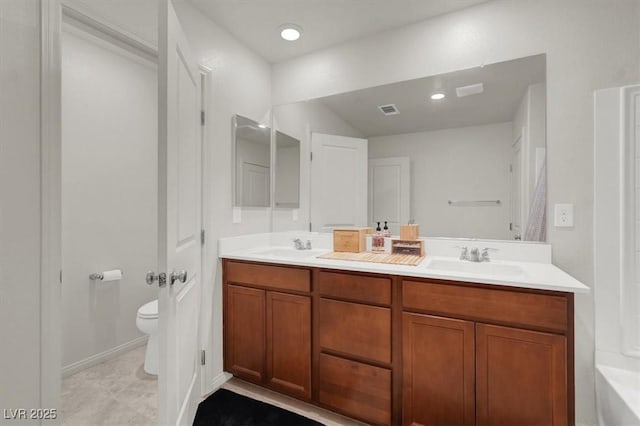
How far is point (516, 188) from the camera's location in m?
1.78

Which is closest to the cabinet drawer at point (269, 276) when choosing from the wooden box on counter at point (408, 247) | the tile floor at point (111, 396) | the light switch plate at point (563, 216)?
the wooden box on counter at point (408, 247)

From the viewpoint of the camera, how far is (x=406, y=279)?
1466mm

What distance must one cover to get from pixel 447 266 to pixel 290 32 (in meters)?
1.94

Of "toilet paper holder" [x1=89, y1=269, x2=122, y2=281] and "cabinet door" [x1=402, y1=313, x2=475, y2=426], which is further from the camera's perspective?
"toilet paper holder" [x1=89, y1=269, x2=122, y2=281]

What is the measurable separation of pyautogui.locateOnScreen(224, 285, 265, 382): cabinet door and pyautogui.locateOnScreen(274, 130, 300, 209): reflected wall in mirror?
2.82 feet

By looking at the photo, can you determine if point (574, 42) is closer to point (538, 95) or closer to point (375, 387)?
point (538, 95)

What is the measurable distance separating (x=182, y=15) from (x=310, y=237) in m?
1.71

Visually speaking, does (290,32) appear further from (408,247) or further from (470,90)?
(408,247)

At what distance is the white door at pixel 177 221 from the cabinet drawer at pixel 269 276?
0.27 metres

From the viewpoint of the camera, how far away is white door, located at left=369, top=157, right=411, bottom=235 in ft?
6.88

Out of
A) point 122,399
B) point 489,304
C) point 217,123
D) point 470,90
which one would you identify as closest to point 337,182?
point 217,123

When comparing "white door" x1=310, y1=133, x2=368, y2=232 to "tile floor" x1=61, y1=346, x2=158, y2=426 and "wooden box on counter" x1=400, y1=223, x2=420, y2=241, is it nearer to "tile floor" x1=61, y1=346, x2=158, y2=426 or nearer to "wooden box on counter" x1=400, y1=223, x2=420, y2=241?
"wooden box on counter" x1=400, y1=223, x2=420, y2=241

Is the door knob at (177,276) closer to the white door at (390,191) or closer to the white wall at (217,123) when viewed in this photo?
the white wall at (217,123)

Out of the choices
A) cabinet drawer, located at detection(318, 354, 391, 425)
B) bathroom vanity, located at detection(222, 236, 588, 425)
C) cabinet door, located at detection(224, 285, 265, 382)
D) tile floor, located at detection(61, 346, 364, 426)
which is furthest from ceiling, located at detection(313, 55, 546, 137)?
tile floor, located at detection(61, 346, 364, 426)
